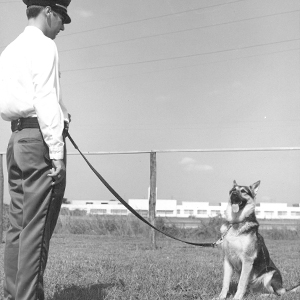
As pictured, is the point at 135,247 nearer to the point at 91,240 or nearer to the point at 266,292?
the point at 91,240

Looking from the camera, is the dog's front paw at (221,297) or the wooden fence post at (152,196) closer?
the dog's front paw at (221,297)

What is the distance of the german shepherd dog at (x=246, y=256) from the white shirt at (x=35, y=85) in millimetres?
2797

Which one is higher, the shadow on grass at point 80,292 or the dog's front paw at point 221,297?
the shadow on grass at point 80,292

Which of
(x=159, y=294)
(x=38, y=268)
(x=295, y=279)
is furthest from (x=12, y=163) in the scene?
(x=295, y=279)

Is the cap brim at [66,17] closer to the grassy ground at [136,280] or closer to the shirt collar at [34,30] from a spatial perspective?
the shirt collar at [34,30]

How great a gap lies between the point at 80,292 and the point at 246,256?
1970mm

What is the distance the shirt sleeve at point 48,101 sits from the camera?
2.98 m

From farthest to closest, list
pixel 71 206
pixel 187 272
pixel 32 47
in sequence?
pixel 71 206 < pixel 187 272 < pixel 32 47

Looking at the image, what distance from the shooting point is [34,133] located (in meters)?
3.11

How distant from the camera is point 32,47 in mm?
3076

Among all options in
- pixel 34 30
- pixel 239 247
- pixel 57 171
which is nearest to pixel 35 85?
pixel 34 30

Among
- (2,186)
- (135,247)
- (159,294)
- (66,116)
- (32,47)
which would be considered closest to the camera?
(32,47)

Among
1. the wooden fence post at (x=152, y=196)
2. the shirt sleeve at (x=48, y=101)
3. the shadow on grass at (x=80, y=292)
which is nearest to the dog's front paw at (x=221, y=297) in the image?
the shadow on grass at (x=80, y=292)

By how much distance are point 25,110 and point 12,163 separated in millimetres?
419
